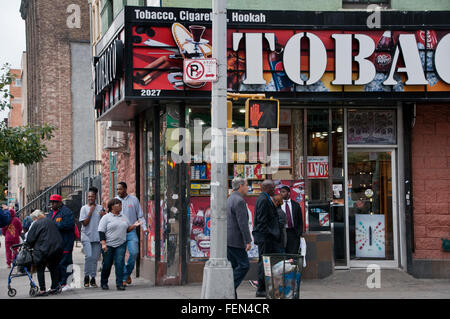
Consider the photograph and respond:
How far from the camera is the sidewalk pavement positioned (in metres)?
11.6

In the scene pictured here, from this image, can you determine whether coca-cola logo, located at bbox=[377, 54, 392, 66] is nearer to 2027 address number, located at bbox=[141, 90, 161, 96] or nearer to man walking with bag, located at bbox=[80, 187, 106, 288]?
2027 address number, located at bbox=[141, 90, 161, 96]

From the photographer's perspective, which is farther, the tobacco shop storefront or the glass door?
the glass door

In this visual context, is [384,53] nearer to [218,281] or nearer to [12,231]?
[218,281]

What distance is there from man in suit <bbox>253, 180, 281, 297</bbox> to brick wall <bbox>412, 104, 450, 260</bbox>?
3797 millimetres

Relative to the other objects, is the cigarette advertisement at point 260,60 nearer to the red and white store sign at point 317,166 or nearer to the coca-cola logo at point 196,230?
the red and white store sign at point 317,166

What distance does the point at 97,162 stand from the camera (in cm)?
2692

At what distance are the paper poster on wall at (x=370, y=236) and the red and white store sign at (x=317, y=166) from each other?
1228mm

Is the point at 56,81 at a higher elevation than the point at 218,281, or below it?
higher

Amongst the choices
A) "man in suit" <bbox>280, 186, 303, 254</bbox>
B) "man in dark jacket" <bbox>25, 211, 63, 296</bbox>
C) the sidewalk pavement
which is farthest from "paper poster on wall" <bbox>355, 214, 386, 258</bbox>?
"man in dark jacket" <bbox>25, 211, 63, 296</bbox>

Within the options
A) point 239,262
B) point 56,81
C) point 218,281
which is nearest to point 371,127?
point 239,262

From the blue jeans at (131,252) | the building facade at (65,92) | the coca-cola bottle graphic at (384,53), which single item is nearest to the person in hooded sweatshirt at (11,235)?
the blue jeans at (131,252)

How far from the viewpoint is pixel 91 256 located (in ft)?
45.0

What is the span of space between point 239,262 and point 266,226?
795mm
